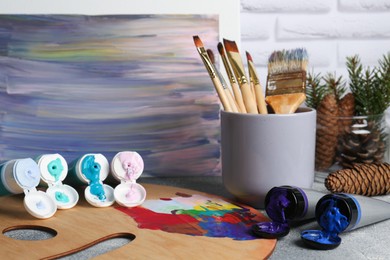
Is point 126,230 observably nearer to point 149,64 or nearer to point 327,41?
point 149,64

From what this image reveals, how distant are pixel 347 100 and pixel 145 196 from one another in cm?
36

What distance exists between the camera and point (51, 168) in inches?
30.7

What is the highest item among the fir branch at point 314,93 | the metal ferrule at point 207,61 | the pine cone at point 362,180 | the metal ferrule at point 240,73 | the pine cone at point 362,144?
the metal ferrule at point 207,61

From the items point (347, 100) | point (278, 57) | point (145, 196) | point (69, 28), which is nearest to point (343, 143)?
point (347, 100)

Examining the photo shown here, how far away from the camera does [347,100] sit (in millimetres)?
937

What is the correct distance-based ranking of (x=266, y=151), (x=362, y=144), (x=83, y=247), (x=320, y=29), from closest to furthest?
1. (x=83, y=247)
2. (x=266, y=151)
3. (x=362, y=144)
4. (x=320, y=29)

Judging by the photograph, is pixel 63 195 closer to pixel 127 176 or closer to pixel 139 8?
pixel 127 176

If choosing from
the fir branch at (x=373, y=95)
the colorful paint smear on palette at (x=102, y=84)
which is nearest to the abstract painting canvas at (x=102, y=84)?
the colorful paint smear on palette at (x=102, y=84)

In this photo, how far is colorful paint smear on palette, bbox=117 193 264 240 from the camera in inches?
27.3

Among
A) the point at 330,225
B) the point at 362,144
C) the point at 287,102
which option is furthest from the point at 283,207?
the point at 362,144

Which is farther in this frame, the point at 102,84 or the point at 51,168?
the point at 102,84

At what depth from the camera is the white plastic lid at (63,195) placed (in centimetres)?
78

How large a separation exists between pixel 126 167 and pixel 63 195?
0.09m

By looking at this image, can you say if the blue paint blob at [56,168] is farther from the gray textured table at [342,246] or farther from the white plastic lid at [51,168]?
the gray textured table at [342,246]
